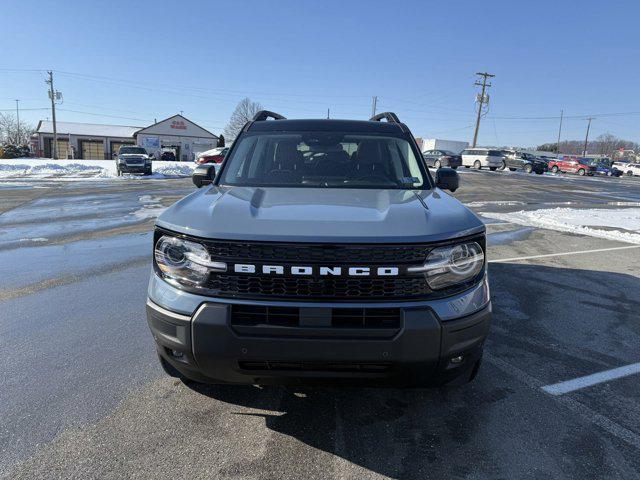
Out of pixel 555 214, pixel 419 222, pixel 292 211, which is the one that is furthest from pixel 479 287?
pixel 555 214

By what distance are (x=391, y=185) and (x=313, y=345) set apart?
1781 mm

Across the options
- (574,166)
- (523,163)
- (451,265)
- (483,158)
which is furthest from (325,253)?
(574,166)

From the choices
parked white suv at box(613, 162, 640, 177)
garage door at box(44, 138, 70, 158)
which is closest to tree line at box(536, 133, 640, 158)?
parked white suv at box(613, 162, 640, 177)

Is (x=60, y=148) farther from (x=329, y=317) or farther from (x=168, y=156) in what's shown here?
(x=329, y=317)

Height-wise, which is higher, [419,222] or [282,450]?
[419,222]

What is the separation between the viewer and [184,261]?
95.5 inches

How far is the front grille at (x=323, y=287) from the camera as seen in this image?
7.45 ft

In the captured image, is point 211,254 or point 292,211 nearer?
point 211,254

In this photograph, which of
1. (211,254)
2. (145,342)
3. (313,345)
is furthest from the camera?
(145,342)

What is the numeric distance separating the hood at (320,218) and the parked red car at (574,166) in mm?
49129

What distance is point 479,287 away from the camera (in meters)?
2.46

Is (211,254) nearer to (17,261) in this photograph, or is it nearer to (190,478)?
(190,478)

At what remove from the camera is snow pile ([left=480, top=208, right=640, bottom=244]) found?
9414 mm

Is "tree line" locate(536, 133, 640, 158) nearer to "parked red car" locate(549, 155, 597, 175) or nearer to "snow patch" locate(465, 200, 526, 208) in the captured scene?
"parked red car" locate(549, 155, 597, 175)
